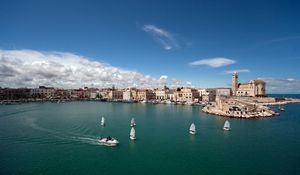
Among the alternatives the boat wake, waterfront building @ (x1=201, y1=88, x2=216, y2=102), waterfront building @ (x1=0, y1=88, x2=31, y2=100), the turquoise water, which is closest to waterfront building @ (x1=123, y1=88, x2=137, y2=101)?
waterfront building @ (x1=201, y1=88, x2=216, y2=102)

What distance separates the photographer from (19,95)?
3713 inches

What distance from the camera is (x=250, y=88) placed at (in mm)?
75750

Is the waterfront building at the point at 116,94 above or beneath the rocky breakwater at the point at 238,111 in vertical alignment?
above

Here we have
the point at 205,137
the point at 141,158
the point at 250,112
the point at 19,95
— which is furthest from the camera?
the point at 19,95

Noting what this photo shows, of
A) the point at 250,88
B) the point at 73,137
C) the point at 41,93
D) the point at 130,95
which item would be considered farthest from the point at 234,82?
the point at 41,93

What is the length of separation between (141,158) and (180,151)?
330cm

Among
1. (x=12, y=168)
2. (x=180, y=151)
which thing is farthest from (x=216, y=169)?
(x=12, y=168)

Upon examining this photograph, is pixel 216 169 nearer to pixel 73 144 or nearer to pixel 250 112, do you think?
A: pixel 73 144

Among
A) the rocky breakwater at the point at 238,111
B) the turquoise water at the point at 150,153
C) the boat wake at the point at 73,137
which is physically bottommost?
the turquoise water at the point at 150,153

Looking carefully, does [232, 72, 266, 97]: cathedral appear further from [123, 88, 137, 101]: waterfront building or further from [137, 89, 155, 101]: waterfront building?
[123, 88, 137, 101]: waterfront building

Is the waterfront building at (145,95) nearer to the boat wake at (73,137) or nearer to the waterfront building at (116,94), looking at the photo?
the waterfront building at (116,94)

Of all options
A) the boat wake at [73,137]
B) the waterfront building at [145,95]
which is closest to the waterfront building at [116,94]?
the waterfront building at [145,95]

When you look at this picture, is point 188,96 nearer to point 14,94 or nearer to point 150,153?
point 150,153

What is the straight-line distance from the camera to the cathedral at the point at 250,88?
7531cm
